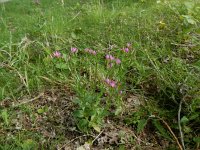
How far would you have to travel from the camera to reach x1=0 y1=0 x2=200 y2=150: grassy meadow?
232 cm

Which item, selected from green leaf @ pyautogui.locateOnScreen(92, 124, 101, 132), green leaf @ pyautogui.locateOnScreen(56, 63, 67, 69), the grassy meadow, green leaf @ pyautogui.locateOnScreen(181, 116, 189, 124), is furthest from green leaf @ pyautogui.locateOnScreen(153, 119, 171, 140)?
green leaf @ pyautogui.locateOnScreen(56, 63, 67, 69)

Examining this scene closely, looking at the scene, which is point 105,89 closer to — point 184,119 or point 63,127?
point 63,127

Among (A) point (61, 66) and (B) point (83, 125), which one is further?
(A) point (61, 66)

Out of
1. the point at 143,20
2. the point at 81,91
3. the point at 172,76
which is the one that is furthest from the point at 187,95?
the point at 143,20

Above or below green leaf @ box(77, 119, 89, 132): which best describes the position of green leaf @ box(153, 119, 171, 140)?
below

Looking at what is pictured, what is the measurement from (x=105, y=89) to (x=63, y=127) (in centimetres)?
42

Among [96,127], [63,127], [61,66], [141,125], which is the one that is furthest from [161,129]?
[61,66]

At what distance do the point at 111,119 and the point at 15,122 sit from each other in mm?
732

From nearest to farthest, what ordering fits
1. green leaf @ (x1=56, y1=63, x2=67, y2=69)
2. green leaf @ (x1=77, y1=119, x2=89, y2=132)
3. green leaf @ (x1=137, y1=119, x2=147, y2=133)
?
1. green leaf @ (x1=77, y1=119, x2=89, y2=132)
2. green leaf @ (x1=137, y1=119, x2=147, y2=133)
3. green leaf @ (x1=56, y1=63, x2=67, y2=69)

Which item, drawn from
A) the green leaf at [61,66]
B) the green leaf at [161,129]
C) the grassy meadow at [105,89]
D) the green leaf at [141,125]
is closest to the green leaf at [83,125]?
the grassy meadow at [105,89]

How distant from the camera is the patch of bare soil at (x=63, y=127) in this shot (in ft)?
7.54

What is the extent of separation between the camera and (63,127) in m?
2.40

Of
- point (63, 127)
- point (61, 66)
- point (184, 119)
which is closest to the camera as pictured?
point (184, 119)

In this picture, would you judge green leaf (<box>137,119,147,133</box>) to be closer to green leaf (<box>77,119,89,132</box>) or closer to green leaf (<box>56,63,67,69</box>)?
green leaf (<box>77,119,89,132</box>)
